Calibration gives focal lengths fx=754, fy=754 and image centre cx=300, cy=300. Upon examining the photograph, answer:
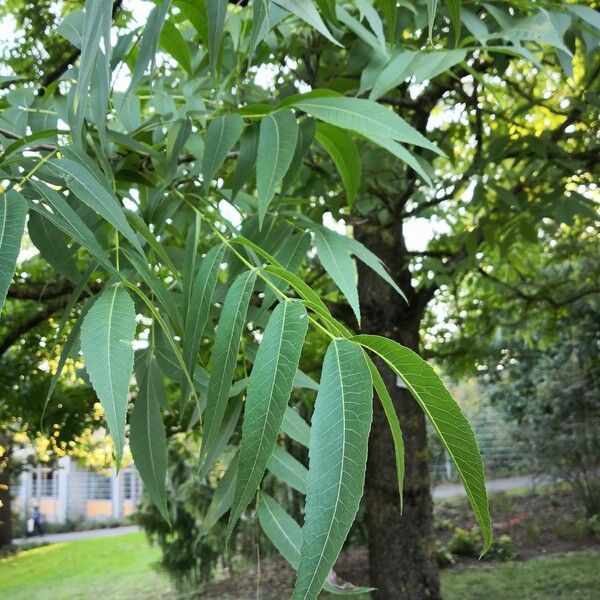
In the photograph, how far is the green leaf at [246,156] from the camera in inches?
25.6

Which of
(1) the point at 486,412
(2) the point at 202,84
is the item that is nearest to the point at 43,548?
(1) the point at 486,412

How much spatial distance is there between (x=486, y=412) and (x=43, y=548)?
13.0 feet

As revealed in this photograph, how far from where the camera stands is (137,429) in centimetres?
56

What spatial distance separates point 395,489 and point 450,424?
6.29 feet

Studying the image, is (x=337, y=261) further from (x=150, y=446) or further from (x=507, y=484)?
(x=507, y=484)

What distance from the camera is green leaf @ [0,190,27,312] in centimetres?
33

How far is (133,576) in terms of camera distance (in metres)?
5.16

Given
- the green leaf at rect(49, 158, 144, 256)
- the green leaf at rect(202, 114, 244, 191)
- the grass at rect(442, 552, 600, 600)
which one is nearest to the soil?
the grass at rect(442, 552, 600, 600)

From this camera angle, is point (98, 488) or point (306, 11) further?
point (98, 488)

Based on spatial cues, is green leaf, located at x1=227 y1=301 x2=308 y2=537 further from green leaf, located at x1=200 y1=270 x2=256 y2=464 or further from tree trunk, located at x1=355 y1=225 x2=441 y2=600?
tree trunk, located at x1=355 y1=225 x2=441 y2=600

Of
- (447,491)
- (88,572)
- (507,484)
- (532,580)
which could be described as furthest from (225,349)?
(507,484)

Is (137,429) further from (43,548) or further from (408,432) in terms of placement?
(43,548)

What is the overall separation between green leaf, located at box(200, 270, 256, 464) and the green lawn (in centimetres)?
351

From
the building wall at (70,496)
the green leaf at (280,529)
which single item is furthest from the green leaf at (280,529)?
the building wall at (70,496)
